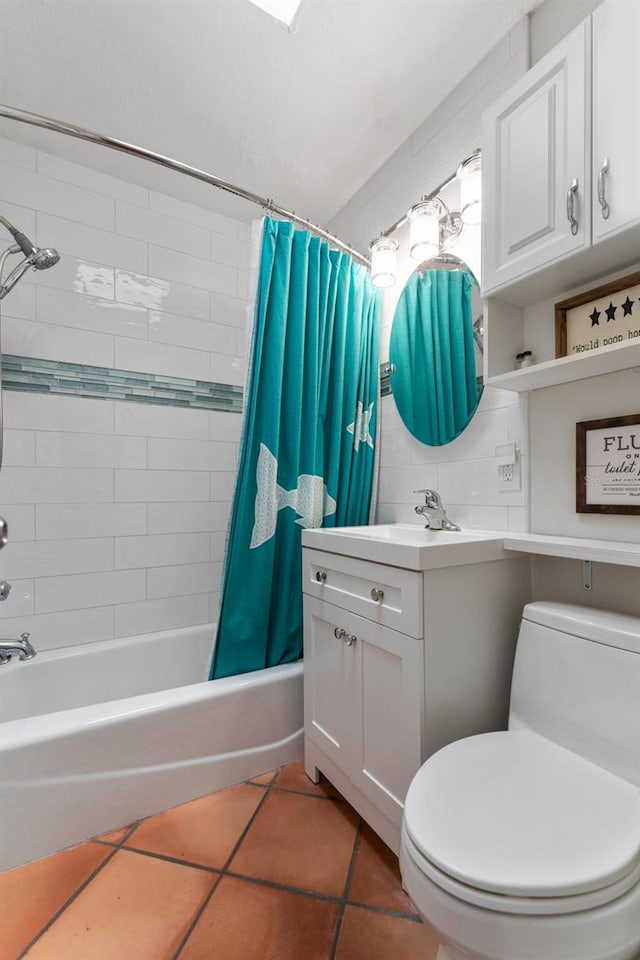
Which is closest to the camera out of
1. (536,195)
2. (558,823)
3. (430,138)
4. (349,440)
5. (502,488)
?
(558,823)

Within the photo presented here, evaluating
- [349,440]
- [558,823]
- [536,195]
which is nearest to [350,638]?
[558,823]

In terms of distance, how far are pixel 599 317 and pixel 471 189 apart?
681 mm

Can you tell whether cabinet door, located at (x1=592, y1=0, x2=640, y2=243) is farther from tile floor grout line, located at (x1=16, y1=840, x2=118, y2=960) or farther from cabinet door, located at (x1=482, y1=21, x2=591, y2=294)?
tile floor grout line, located at (x1=16, y1=840, x2=118, y2=960)

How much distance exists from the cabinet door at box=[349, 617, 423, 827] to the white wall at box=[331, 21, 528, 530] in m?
0.58

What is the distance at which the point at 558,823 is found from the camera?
0.72 metres

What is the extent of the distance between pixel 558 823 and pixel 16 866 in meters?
1.38

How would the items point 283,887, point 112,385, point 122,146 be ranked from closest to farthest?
1. point 283,887
2. point 122,146
3. point 112,385

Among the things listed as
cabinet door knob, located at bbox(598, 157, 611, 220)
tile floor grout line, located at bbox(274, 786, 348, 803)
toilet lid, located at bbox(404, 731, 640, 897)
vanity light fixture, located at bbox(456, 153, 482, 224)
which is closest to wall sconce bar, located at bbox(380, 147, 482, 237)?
vanity light fixture, located at bbox(456, 153, 482, 224)

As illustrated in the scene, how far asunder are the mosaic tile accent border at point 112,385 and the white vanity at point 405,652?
1.13 meters

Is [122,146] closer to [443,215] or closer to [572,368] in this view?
[443,215]

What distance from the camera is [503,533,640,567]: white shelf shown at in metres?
0.90

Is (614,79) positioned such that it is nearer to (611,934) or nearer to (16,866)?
(611,934)

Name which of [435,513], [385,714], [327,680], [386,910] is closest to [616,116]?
[435,513]

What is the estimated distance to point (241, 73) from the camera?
149cm
